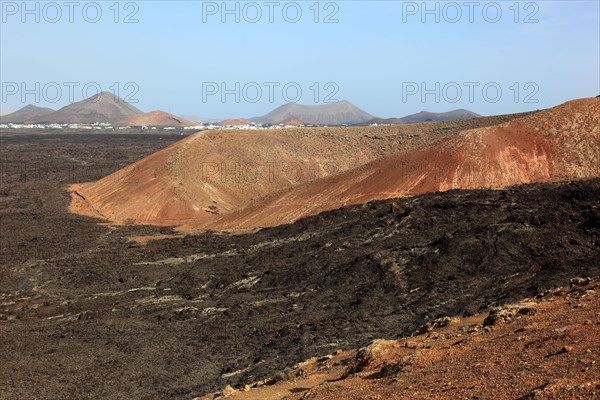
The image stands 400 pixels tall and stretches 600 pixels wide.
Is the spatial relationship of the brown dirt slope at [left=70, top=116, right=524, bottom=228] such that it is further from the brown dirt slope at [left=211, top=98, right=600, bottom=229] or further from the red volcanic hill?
the brown dirt slope at [left=211, top=98, right=600, bottom=229]

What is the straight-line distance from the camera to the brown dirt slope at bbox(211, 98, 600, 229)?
128 ft

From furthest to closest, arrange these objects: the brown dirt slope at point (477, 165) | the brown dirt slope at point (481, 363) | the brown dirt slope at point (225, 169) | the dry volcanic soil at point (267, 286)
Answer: the brown dirt slope at point (225, 169) → the brown dirt slope at point (477, 165) → the dry volcanic soil at point (267, 286) → the brown dirt slope at point (481, 363)

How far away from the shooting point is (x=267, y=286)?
28.2 metres

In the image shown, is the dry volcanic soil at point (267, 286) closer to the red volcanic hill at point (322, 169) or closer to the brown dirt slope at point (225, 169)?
the red volcanic hill at point (322, 169)

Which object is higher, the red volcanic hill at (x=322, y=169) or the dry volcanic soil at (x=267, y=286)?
the red volcanic hill at (x=322, y=169)

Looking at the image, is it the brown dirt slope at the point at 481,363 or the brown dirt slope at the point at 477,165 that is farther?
the brown dirt slope at the point at 477,165

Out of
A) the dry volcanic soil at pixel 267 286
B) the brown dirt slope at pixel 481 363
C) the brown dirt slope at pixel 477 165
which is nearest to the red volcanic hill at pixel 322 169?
the brown dirt slope at pixel 477 165

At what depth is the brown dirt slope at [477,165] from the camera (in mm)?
39000

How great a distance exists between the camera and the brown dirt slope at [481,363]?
1010 cm

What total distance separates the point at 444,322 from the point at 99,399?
367 inches

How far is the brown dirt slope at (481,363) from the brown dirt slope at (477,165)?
76.4ft

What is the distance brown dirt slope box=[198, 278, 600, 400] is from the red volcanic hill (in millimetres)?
23941

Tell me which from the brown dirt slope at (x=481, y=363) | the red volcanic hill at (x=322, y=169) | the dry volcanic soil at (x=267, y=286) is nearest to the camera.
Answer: the brown dirt slope at (x=481, y=363)

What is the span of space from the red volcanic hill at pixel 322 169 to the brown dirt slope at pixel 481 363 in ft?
78.5
